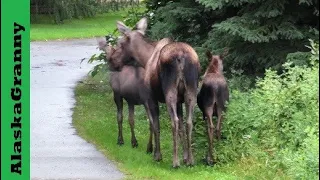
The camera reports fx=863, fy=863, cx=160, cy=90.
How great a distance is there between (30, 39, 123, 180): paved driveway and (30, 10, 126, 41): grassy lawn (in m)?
9.60

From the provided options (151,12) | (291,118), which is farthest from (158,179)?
(151,12)

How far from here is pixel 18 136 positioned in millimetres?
9234

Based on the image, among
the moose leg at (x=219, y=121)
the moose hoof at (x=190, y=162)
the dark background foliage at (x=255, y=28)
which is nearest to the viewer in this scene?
the moose hoof at (x=190, y=162)

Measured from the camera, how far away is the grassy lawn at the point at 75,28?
4016cm

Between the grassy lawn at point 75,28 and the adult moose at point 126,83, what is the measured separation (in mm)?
23390

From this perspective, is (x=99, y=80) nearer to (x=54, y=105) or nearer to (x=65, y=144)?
(x=54, y=105)

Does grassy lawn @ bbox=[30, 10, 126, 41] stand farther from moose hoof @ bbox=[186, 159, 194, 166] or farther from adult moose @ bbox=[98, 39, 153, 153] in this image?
moose hoof @ bbox=[186, 159, 194, 166]

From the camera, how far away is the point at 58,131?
1570cm

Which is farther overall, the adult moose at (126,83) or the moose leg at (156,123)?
the adult moose at (126,83)

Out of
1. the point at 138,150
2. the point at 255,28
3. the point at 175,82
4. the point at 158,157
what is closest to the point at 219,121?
the point at 158,157

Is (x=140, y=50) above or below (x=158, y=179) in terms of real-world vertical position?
above

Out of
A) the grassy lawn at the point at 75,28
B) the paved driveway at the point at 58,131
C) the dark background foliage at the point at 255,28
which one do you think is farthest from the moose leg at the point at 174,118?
the grassy lawn at the point at 75,28

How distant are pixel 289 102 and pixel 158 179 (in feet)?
6.51

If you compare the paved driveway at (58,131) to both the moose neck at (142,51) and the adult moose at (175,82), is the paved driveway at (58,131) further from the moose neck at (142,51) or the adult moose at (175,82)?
the moose neck at (142,51)
